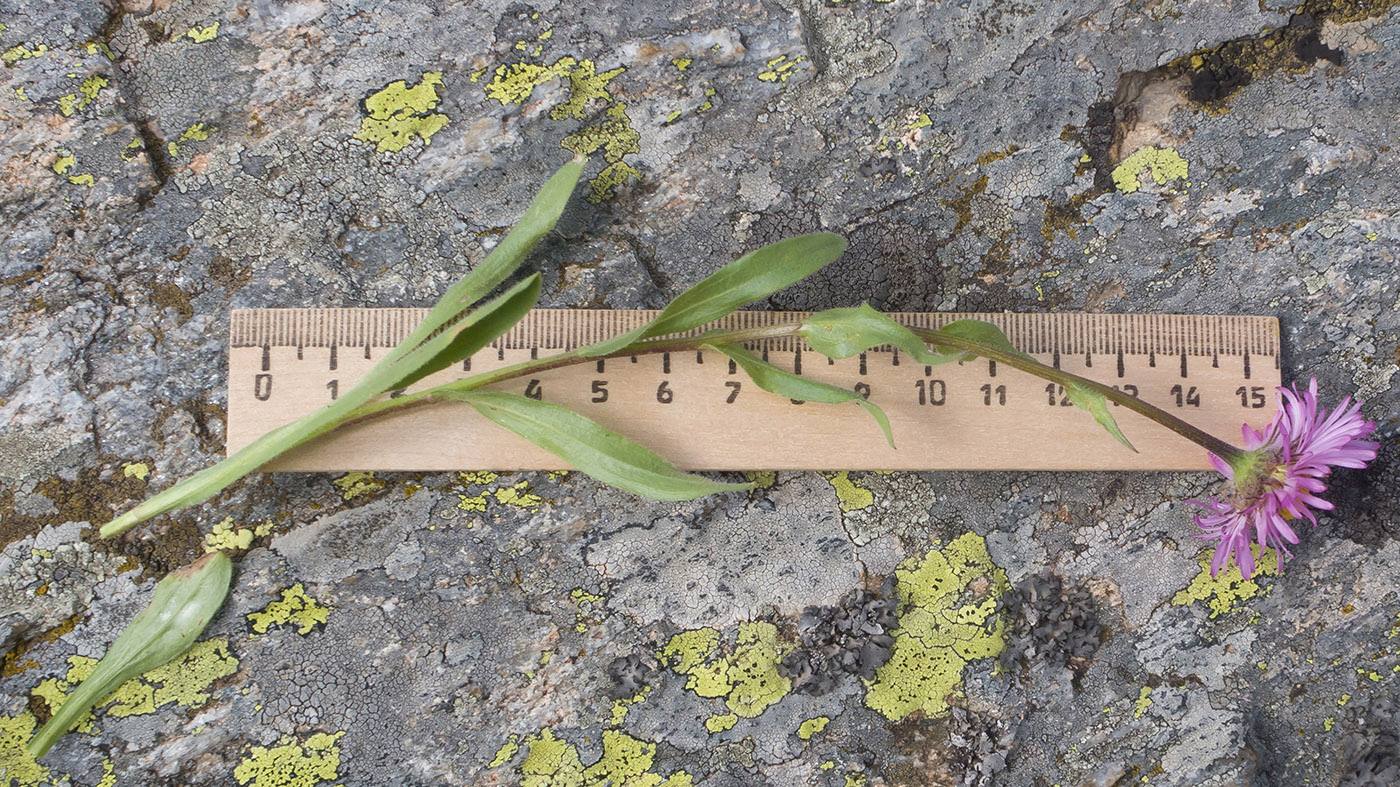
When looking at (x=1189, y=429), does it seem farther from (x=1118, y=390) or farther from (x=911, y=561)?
(x=911, y=561)

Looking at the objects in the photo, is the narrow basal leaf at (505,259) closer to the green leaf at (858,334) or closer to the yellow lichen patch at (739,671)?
the green leaf at (858,334)

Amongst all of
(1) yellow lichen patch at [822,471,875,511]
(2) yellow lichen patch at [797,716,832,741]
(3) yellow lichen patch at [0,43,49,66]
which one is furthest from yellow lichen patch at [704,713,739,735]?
(3) yellow lichen patch at [0,43,49,66]

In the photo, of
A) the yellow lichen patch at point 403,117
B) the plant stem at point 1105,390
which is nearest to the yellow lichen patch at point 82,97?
the yellow lichen patch at point 403,117

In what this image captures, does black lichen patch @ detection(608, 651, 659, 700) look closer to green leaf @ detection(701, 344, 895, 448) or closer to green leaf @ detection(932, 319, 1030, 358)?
green leaf @ detection(701, 344, 895, 448)

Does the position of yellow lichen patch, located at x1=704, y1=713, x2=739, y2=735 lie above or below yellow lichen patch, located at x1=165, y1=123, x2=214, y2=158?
below

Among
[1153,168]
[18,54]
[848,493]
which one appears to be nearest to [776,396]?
[848,493]

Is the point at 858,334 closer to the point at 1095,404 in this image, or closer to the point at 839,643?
the point at 1095,404
